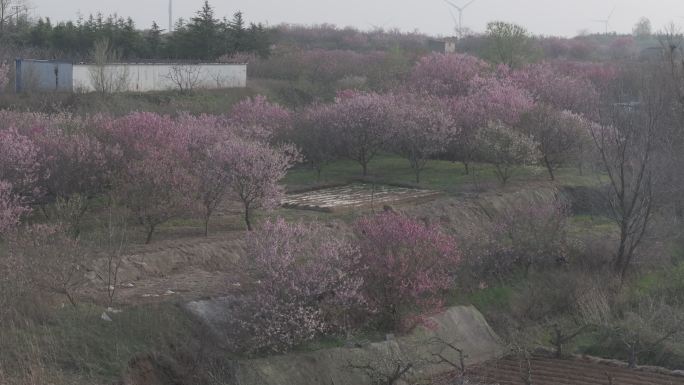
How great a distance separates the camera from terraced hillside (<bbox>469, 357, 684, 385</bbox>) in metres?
13.4

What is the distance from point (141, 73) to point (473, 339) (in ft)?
104

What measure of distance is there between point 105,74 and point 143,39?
14.9 meters

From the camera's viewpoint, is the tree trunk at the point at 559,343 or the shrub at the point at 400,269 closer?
the shrub at the point at 400,269

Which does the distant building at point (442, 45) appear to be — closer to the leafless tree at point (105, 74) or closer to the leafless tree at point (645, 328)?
the leafless tree at point (105, 74)

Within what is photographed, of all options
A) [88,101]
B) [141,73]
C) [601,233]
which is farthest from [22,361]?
[141,73]

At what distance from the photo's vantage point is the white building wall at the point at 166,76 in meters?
40.1

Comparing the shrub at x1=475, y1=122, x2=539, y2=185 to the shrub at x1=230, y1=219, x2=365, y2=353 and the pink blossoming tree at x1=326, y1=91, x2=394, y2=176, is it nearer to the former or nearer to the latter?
the pink blossoming tree at x1=326, y1=91, x2=394, y2=176

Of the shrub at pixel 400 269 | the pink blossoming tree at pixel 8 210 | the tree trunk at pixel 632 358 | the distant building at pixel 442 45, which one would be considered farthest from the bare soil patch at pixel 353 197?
the distant building at pixel 442 45

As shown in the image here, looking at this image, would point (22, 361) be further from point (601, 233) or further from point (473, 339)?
point (601, 233)

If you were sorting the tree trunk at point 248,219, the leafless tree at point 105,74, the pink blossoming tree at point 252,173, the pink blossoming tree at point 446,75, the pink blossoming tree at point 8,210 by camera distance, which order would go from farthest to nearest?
the leafless tree at point 105,74 → the pink blossoming tree at point 446,75 → the tree trunk at point 248,219 → the pink blossoming tree at point 252,173 → the pink blossoming tree at point 8,210

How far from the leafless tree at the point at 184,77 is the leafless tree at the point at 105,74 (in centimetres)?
335

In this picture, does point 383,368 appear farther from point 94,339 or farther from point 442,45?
point 442,45

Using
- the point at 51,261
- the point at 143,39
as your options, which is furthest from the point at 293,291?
the point at 143,39

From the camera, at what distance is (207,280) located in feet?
50.1
